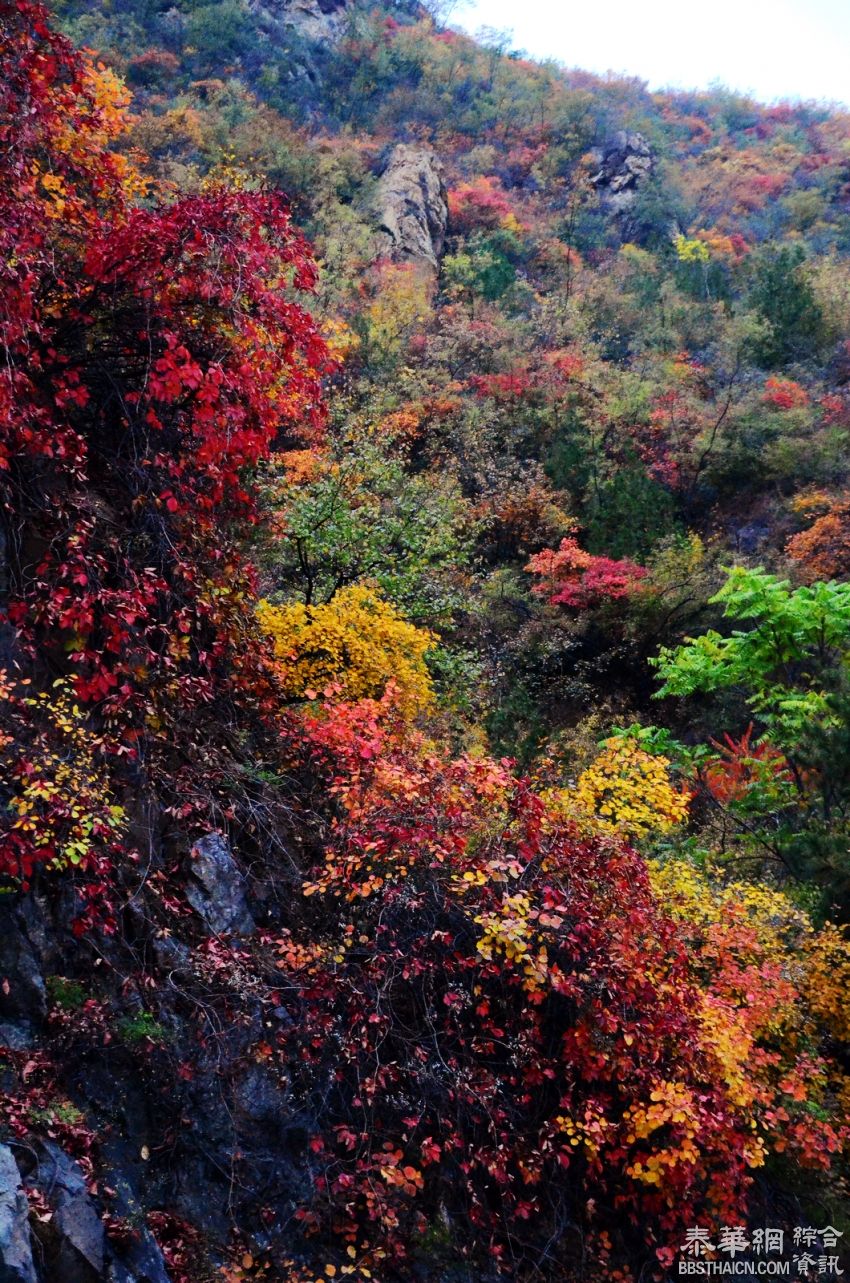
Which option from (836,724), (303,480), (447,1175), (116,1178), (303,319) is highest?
(303,480)

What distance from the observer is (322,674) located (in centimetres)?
1011

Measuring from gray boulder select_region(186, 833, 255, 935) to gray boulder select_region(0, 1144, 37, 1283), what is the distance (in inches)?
109

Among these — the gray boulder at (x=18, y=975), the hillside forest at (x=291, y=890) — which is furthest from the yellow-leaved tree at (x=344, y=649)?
the gray boulder at (x=18, y=975)

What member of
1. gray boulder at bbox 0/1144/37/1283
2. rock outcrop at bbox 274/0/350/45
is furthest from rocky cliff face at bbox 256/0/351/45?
gray boulder at bbox 0/1144/37/1283

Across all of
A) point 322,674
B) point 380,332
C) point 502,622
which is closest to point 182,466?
point 322,674

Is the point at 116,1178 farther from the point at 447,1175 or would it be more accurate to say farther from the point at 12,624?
the point at 12,624

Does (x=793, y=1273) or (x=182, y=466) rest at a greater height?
(x=182, y=466)

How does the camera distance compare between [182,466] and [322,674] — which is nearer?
[182,466]

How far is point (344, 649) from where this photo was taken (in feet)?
33.7

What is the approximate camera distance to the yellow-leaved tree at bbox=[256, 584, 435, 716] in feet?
32.7

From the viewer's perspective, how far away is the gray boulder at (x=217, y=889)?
6762 millimetres

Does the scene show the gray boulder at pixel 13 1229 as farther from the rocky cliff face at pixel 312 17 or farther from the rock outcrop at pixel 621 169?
the rocky cliff face at pixel 312 17

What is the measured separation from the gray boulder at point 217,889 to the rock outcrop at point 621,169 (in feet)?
142

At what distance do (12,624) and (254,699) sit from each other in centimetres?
267
